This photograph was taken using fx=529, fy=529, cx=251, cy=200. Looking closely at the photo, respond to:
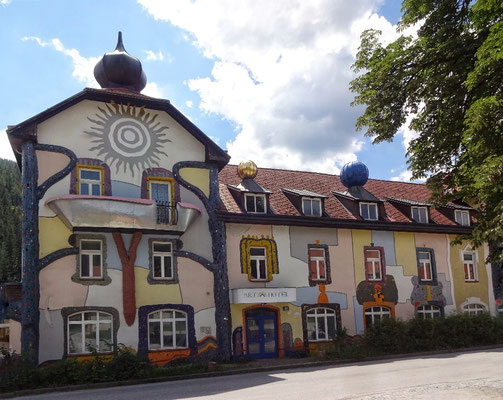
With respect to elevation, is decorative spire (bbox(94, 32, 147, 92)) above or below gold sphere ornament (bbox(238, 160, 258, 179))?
above

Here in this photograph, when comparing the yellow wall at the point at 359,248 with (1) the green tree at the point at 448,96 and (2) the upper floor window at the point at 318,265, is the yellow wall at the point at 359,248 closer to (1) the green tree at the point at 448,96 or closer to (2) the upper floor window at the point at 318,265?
(2) the upper floor window at the point at 318,265

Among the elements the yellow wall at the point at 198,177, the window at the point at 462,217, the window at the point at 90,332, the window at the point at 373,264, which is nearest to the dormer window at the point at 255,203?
the yellow wall at the point at 198,177

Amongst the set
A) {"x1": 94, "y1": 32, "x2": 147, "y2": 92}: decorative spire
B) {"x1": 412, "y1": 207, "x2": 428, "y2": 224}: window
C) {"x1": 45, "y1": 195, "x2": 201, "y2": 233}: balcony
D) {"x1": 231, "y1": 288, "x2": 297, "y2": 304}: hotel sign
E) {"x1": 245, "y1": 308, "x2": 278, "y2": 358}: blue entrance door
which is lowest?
{"x1": 245, "y1": 308, "x2": 278, "y2": 358}: blue entrance door

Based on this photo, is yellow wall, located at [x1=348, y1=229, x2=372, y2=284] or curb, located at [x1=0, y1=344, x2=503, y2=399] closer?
curb, located at [x1=0, y1=344, x2=503, y2=399]

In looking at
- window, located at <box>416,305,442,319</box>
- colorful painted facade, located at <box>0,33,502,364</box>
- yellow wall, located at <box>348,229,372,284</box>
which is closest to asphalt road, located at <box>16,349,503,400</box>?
colorful painted facade, located at <box>0,33,502,364</box>

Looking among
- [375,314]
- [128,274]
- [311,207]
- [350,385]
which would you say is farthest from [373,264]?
[350,385]

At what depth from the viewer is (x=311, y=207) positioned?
82.4 ft

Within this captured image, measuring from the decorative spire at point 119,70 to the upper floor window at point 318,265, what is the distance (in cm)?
1074

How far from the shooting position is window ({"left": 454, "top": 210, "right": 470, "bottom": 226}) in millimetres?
29062

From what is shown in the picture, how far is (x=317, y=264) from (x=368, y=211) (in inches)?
177

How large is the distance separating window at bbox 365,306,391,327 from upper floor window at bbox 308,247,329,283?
9.16 feet

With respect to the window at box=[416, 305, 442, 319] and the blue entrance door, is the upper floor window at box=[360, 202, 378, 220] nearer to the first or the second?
the window at box=[416, 305, 442, 319]

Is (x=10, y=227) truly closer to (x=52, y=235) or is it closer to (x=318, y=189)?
(x=318, y=189)

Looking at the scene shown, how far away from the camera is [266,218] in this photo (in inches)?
906
